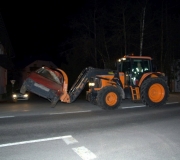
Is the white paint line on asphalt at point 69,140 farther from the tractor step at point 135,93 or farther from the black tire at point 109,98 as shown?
the tractor step at point 135,93

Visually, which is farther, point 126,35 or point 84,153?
point 126,35

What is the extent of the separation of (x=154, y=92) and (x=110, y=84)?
2519mm

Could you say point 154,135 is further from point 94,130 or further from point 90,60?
point 90,60

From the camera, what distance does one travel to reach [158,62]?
27.6 m

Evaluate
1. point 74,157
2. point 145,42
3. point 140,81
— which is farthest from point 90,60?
point 74,157

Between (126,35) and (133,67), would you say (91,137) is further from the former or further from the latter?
(126,35)

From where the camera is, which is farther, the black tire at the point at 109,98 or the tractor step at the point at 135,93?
the tractor step at the point at 135,93

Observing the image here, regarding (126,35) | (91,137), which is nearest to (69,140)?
(91,137)

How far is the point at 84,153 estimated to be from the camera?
6047mm

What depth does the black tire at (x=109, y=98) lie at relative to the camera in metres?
12.4

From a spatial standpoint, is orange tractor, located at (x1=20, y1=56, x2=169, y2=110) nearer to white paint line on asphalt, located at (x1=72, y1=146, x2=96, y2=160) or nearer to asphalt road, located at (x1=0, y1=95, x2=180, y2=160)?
asphalt road, located at (x1=0, y1=95, x2=180, y2=160)

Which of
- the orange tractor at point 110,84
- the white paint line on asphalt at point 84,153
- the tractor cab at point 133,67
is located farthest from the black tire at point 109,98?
the white paint line on asphalt at point 84,153

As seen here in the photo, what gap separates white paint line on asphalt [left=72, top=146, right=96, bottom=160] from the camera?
5781mm

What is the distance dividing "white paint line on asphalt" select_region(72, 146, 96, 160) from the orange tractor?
243 inches
